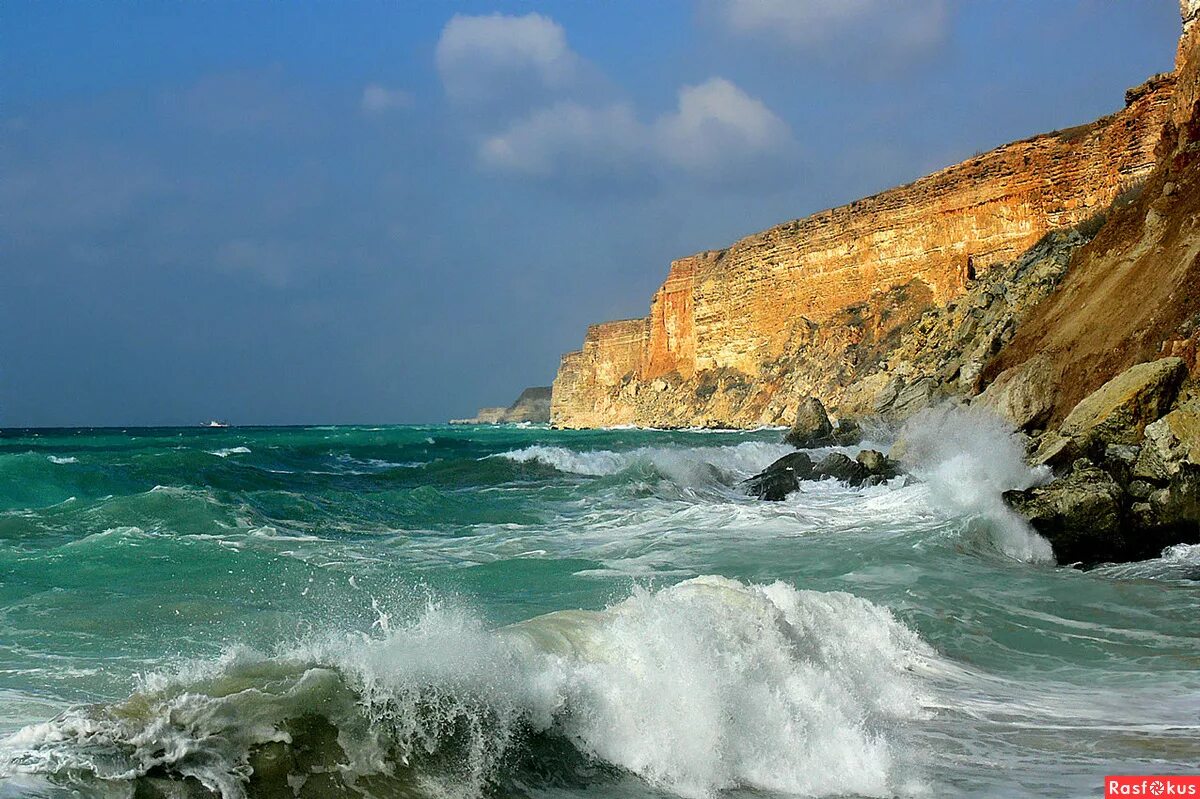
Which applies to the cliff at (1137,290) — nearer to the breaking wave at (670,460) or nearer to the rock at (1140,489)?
the rock at (1140,489)

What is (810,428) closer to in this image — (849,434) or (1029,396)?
(849,434)

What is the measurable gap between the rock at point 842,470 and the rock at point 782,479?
299 millimetres

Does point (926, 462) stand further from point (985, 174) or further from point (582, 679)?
point (985, 174)

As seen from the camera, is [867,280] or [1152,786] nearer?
[1152,786]

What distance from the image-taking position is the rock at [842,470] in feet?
58.8

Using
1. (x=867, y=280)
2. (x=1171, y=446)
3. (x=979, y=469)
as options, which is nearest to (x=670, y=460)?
(x=979, y=469)

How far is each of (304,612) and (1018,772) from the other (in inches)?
208

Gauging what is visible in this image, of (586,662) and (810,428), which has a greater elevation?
(810,428)

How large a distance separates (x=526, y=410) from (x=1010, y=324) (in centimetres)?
15449

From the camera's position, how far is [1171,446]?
9773 mm

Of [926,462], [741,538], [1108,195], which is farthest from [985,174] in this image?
[741,538]

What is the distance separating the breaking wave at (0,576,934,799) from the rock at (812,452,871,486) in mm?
13221

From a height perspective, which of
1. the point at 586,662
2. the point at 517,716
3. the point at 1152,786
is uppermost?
the point at 586,662

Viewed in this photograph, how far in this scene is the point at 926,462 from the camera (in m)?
17.6
